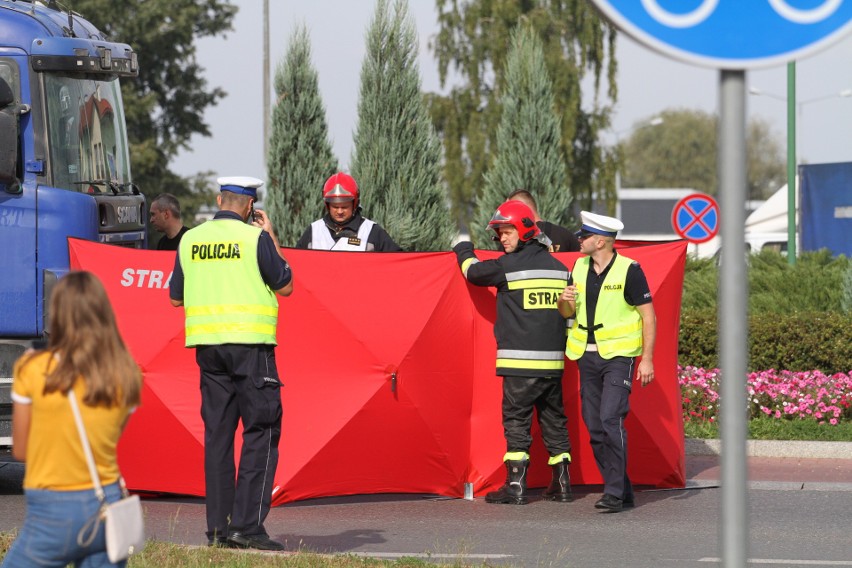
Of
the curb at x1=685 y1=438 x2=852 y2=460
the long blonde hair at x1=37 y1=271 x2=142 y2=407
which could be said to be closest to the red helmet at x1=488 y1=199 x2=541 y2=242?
the curb at x1=685 y1=438 x2=852 y2=460

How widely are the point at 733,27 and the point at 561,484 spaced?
6.27 meters

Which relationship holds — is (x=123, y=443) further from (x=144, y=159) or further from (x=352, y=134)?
(x=144, y=159)

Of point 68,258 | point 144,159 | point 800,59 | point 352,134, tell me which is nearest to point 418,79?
point 352,134

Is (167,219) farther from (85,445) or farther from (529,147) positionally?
(529,147)

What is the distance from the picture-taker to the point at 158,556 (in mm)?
6594

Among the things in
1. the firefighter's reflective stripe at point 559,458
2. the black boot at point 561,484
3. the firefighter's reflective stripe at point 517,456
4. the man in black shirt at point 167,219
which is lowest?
the black boot at point 561,484

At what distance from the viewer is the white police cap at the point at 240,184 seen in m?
7.11

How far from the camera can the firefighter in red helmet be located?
9727 mm

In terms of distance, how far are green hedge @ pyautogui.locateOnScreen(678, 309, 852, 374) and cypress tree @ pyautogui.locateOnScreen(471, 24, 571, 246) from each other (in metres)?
4.00

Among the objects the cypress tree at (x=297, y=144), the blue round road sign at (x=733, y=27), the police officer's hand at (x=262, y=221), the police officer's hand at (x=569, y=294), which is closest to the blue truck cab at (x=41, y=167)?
the police officer's hand at (x=262, y=221)

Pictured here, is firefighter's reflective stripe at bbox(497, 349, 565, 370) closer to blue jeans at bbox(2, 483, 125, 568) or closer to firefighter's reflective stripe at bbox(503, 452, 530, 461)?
firefighter's reflective stripe at bbox(503, 452, 530, 461)

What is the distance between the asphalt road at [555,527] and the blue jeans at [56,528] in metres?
2.91

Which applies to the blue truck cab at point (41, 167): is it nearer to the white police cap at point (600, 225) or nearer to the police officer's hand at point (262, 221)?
the police officer's hand at point (262, 221)

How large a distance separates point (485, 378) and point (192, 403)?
1.86m
